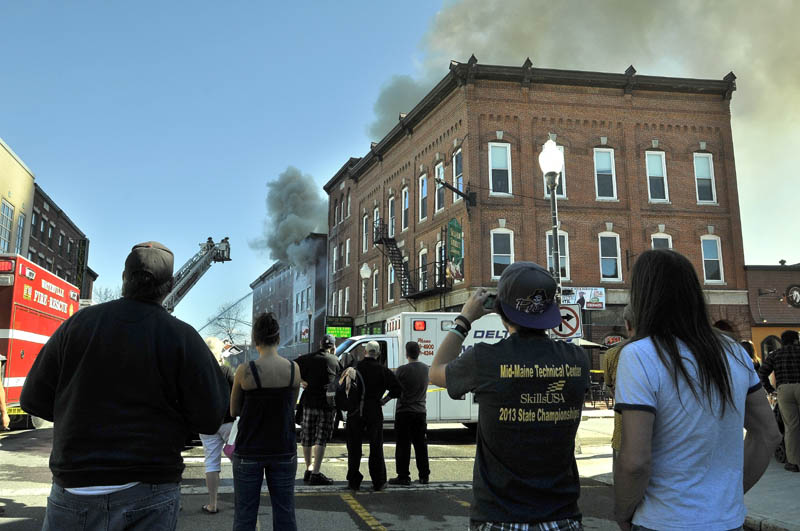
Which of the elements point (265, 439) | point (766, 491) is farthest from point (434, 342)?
point (265, 439)

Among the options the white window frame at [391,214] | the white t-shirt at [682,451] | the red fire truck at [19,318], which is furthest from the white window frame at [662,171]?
the white t-shirt at [682,451]

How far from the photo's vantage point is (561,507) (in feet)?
8.11

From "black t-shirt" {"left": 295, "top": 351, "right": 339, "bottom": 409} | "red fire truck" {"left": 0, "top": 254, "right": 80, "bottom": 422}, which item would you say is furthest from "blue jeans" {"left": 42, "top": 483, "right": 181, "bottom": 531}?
"red fire truck" {"left": 0, "top": 254, "right": 80, "bottom": 422}

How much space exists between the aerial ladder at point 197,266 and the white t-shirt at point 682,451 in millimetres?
37137

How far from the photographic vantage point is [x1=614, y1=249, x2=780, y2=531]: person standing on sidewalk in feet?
7.18

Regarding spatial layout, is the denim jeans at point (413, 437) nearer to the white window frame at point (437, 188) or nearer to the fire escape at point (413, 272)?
the fire escape at point (413, 272)

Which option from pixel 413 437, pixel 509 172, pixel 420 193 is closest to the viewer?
pixel 413 437

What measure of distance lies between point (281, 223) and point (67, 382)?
51920 millimetres

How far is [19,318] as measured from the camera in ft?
40.7

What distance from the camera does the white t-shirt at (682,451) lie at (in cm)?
220

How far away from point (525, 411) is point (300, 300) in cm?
5048

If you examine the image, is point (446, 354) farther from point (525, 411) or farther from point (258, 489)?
point (258, 489)

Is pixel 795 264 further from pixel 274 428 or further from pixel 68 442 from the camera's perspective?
pixel 68 442

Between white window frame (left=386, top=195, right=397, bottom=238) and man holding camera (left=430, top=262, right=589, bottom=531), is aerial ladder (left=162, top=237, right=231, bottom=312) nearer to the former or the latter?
white window frame (left=386, top=195, right=397, bottom=238)
